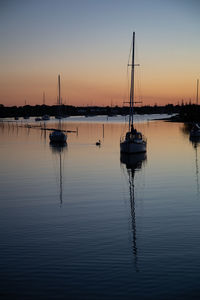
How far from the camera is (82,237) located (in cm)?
1644

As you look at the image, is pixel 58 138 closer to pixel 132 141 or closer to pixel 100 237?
pixel 132 141

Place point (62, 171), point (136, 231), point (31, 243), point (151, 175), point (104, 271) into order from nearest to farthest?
point (104, 271) → point (31, 243) → point (136, 231) → point (151, 175) → point (62, 171)

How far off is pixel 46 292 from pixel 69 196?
1440 centimetres

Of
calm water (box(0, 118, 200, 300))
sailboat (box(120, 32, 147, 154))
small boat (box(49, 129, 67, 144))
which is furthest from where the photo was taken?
small boat (box(49, 129, 67, 144))

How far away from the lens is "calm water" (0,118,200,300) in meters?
11.6

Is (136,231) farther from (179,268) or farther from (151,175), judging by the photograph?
(151,175)

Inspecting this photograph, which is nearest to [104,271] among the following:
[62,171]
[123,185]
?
[123,185]

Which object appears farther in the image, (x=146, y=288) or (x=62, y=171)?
(x=62, y=171)

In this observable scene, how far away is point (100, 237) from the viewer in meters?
16.4

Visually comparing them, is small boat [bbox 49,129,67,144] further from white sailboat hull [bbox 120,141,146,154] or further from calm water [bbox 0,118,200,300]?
calm water [bbox 0,118,200,300]

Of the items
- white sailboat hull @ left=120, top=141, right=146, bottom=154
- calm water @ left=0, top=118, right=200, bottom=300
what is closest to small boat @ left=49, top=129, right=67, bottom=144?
white sailboat hull @ left=120, top=141, right=146, bottom=154

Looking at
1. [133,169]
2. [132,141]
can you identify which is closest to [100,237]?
[133,169]

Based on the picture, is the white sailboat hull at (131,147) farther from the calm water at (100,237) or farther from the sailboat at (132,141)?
the calm water at (100,237)

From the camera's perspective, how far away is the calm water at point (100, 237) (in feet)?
38.1
